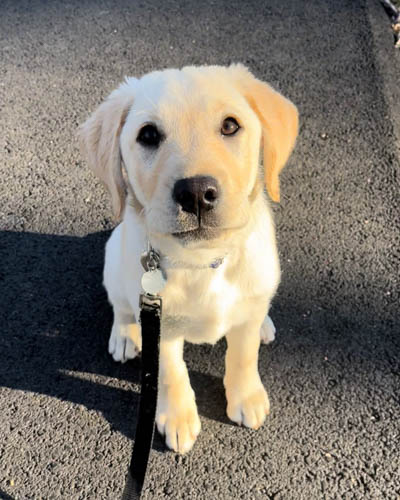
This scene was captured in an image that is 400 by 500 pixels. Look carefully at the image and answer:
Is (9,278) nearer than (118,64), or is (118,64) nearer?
(9,278)

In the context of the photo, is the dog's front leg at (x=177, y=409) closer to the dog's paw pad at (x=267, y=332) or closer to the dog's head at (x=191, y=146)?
the dog's paw pad at (x=267, y=332)

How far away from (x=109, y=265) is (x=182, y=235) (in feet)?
2.84

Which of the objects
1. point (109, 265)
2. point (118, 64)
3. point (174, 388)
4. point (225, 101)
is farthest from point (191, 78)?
point (118, 64)

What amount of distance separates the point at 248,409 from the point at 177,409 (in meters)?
0.31

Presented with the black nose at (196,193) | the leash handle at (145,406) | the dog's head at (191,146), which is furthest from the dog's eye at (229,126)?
the leash handle at (145,406)

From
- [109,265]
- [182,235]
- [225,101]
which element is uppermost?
[225,101]

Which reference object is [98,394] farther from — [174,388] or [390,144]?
[390,144]

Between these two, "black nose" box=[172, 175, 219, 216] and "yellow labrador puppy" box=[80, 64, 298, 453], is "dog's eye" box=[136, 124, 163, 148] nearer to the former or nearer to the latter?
"yellow labrador puppy" box=[80, 64, 298, 453]

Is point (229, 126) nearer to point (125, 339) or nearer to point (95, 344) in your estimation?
point (125, 339)

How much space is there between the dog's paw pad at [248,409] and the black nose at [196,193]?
109 centimetres

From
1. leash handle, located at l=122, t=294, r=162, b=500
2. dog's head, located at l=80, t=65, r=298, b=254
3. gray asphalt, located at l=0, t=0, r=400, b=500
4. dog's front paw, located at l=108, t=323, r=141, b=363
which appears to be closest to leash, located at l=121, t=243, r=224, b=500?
leash handle, located at l=122, t=294, r=162, b=500

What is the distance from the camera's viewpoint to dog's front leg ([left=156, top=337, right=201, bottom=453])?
2.21m

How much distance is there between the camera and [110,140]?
179cm

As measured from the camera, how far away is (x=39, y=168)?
Result: 11.5ft
